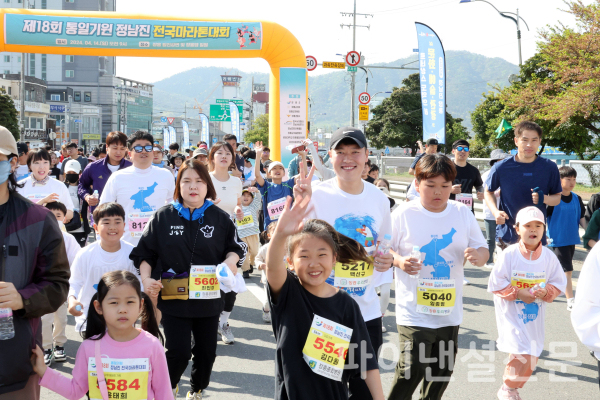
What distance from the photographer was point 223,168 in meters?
6.74

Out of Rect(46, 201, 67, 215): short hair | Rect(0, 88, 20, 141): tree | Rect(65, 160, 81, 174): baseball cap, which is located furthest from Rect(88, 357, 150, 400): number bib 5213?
Rect(0, 88, 20, 141): tree

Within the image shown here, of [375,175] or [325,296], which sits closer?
[325,296]

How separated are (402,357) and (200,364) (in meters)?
1.45

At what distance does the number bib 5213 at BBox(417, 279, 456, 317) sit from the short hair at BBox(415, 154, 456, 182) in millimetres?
678

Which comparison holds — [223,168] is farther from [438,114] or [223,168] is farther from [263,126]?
[263,126]

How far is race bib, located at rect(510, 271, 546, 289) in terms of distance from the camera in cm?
439

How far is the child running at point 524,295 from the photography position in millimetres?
4305

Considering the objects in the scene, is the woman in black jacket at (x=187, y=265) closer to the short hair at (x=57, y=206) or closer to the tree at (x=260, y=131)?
the short hair at (x=57, y=206)

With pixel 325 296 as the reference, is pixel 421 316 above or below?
below

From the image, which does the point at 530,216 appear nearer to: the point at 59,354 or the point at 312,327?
the point at 312,327

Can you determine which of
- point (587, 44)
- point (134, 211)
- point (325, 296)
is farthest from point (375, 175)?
point (587, 44)

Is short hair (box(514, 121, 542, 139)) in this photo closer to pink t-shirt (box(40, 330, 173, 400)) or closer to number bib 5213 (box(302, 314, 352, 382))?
number bib 5213 (box(302, 314, 352, 382))

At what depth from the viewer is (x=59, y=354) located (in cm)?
529

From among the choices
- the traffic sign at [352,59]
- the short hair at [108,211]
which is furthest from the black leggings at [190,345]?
the traffic sign at [352,59]
